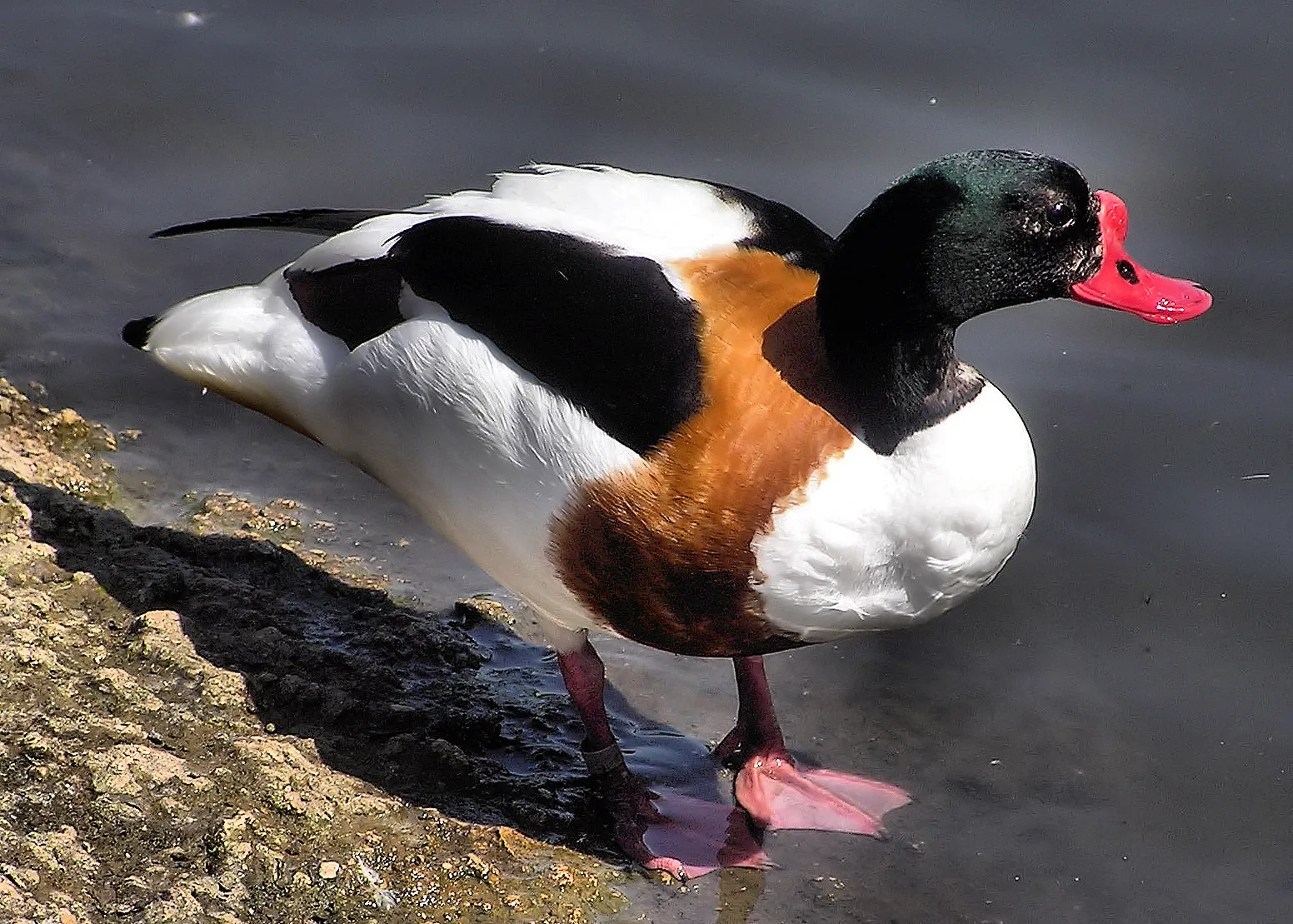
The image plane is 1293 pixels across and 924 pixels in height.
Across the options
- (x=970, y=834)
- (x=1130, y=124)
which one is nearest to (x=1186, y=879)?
(x=970, y=834)

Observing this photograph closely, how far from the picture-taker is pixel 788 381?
3.18m

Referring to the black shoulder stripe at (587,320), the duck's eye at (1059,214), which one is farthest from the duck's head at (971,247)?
the black shoulder stripe at (587,320)

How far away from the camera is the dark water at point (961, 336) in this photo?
13.1ft

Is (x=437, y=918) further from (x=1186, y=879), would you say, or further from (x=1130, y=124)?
(x=1130, y=124)

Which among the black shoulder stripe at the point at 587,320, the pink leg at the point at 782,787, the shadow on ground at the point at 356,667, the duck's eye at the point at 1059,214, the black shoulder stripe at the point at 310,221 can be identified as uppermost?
the duck's eye at the point at 1059,214

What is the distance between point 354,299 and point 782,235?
94cm

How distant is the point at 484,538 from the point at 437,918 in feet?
2.56

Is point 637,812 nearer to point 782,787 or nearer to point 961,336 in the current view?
point 782,787

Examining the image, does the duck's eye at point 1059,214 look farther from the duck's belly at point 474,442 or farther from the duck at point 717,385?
the duck's belly at point 474,442

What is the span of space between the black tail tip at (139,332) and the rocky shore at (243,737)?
0.50m

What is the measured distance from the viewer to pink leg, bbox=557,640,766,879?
371cm

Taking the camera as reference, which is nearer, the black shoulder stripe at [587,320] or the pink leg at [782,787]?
the black shoulder stripe at [587,320]

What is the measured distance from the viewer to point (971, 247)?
3104mm

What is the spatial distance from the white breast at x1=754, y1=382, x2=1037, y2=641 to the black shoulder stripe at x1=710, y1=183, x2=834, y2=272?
481mm
